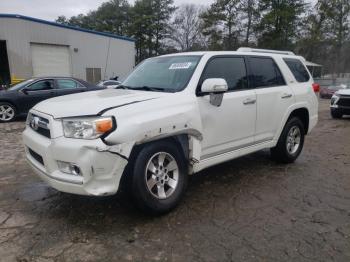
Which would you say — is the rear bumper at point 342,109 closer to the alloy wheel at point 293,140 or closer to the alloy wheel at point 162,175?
the alloy wheel at point 293,140

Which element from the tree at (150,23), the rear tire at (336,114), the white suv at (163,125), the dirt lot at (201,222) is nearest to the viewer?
the dirt lot at (201,222)

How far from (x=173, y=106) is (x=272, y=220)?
5.37ft

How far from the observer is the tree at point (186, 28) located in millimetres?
53500

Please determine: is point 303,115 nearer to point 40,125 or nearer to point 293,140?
point 293,140

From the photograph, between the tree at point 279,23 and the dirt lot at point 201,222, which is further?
the tree at point 279,23

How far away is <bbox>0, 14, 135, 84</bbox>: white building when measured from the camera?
2117cm

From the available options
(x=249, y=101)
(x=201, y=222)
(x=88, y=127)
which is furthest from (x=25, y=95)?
(x=201, y=222)

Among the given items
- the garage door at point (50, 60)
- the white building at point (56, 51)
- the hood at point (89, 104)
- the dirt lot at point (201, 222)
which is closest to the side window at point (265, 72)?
the dirt lot at point (201, 222)

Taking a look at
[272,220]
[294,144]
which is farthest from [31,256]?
[294,144]

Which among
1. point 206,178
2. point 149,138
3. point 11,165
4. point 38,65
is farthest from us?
point 38,65

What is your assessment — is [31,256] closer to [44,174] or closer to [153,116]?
[44,174]

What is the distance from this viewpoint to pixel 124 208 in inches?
149

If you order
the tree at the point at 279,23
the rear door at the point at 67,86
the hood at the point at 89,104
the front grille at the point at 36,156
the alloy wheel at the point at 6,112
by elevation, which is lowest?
the alloy wheel at the point at 6,112

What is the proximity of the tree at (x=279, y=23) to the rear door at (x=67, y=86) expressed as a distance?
103 feet
